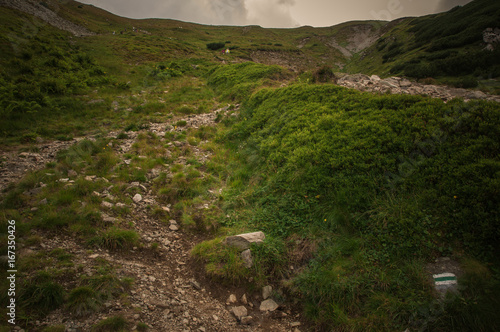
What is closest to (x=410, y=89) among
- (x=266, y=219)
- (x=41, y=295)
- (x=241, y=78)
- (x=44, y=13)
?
(x=266, y=219)

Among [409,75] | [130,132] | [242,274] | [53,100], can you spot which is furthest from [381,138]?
[53,100]

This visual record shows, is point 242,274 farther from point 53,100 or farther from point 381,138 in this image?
point 53,100

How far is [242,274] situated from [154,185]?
17.5 ft

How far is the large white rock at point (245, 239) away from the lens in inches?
231

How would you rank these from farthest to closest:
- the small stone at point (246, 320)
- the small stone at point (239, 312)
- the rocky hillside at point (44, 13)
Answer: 1. the rocky hillside at point (44, 13)
2. the small stone at point (239, 312)
3. the small stone at point (246, 320)

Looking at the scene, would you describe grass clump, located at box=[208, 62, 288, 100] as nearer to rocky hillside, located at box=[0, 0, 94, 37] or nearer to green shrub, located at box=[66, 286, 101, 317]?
green shrub, located at box=[66, 286, 101, 317]

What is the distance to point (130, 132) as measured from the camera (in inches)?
496

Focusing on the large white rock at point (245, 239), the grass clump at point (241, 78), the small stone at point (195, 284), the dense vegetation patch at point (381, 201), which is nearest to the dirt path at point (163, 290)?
the small stone at point (195, 284)

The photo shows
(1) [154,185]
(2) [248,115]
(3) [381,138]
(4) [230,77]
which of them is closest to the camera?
(3) [381,138]

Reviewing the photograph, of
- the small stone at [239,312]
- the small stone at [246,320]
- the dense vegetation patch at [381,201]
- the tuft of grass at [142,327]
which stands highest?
the dense vegetation patch at [381,201]

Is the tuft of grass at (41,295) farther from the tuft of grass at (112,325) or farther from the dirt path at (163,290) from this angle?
the tuft of grass at (112,325)

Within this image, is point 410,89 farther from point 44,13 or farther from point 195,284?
point 44,13

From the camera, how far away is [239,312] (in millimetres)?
4793

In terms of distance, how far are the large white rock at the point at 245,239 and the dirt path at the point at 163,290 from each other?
105 centimetres
